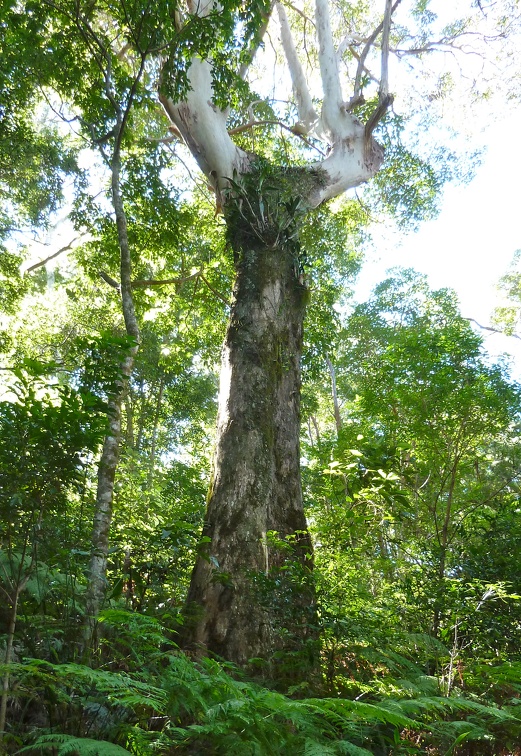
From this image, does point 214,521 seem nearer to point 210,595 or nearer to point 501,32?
point 210,595

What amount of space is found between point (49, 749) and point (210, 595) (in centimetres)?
188

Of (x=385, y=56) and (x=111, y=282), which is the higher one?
(x=385, y=56)

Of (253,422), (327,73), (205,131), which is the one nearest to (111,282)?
(253,422)

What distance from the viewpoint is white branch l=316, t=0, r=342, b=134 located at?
8719mm

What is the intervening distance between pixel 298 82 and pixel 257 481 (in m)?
8.87

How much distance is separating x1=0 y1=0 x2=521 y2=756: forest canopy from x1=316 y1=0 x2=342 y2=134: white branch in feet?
0.18

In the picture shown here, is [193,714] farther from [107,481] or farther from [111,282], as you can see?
[111,282]

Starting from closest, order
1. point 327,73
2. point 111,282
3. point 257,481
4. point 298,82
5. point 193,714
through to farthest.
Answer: point 193,714
point 257,481
point 111,282
point 327,73
point 298,82

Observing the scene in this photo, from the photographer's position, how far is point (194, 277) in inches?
328

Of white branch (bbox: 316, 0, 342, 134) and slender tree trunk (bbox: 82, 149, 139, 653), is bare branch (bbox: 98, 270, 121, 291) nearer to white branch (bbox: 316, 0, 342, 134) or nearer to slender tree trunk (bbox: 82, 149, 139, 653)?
slender tree trunk (bbox: 82, 149, 139, 653)

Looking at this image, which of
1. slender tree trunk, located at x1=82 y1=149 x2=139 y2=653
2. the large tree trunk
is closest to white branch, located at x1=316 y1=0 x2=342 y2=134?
the large tree trunk

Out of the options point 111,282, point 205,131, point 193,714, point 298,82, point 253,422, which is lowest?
point 193,714

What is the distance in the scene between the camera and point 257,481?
417 centimetres

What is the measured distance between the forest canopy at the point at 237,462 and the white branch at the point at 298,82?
0.04m
